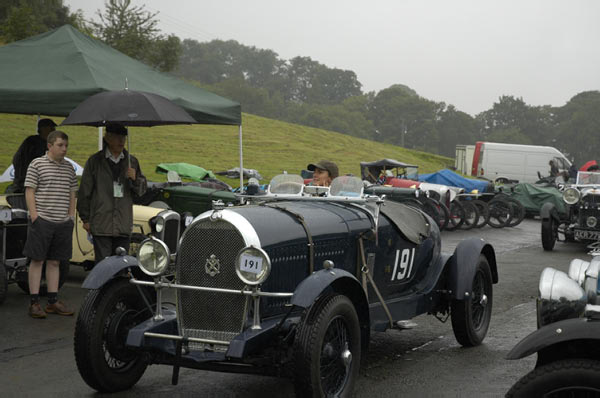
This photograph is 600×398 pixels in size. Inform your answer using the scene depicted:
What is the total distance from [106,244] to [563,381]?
187 inches

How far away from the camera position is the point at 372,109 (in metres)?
108

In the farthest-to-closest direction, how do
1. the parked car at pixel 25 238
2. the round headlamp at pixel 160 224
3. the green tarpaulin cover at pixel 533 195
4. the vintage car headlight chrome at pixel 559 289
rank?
the green tarpaulin cover at pixel 533 195, the parked car at pixel 25 238, the round headlamp at pixel 160 224, the vintage car headlight chrome at pixel 559 289

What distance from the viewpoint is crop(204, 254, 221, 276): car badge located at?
14.3 feet

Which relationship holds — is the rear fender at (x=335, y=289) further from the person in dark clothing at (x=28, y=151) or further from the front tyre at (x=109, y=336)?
the person in dark clothing at (x=28, y=151)

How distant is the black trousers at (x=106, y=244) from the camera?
670 cm

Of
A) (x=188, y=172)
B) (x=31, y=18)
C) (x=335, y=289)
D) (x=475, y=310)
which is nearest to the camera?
(x=335, y=289)

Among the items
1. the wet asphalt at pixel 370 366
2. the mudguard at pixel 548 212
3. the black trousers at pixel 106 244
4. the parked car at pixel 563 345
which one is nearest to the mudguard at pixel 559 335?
the parked car at pixel 563 345

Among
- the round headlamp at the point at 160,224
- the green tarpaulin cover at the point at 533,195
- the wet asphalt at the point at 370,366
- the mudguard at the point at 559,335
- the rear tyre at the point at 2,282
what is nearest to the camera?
the mudguard at the point at 559,335

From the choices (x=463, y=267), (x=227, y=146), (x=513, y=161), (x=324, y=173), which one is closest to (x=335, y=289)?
(x=463, y=267)

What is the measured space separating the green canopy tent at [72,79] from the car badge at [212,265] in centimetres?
473

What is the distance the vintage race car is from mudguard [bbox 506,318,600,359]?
47.9 inches

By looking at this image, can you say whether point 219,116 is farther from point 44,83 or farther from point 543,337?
point 543,337

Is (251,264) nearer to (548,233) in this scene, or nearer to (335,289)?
(335,289)

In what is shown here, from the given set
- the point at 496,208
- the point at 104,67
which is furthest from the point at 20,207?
the point at 496,208
